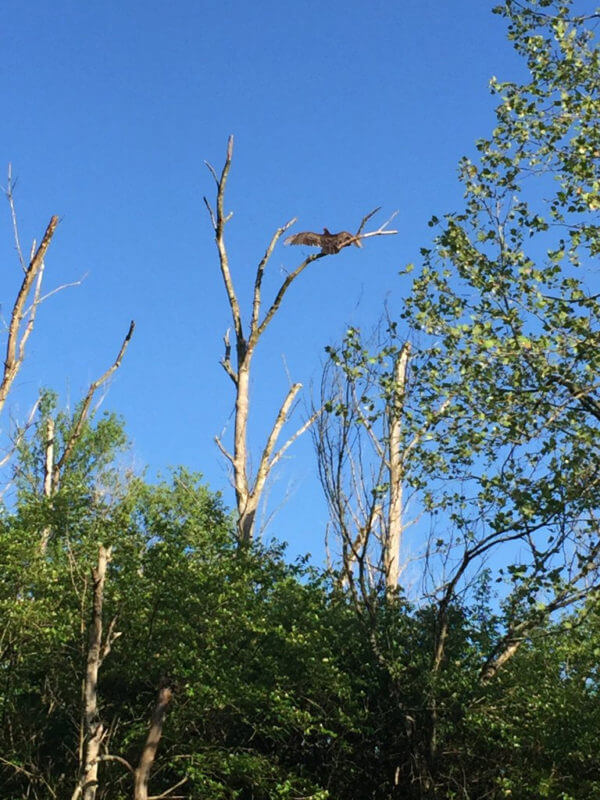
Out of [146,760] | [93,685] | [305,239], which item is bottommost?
[146,760]

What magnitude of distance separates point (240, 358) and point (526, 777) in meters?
8.25

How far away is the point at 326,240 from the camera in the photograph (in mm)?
17109

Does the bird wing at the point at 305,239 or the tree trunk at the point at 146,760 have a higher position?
the bird wing at the point at 305,239

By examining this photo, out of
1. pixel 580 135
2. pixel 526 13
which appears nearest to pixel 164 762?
pixel 580 135

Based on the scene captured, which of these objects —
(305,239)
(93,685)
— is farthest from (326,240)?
(93,685)

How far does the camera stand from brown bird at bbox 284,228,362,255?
56.0ft

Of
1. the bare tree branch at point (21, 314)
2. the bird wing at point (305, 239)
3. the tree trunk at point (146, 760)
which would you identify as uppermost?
the bird wing at point (305, 239)

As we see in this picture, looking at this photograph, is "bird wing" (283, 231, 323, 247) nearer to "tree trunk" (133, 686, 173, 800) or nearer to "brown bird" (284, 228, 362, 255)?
"brown bird" (284, 228, 362, 255)

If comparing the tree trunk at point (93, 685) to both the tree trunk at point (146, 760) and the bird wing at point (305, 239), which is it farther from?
the bird wing at point (305, 239)

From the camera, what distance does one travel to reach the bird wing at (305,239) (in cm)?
1714

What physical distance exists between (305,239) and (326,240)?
0.40m

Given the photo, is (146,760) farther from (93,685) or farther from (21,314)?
(21,314)

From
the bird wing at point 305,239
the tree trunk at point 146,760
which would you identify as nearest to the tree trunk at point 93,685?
the tree trunk at point 146,760

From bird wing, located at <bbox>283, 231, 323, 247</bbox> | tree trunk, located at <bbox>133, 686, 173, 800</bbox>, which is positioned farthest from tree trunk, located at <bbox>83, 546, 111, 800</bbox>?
bird wing, located at <bbox>283, 231, 323, 247</bbox>
